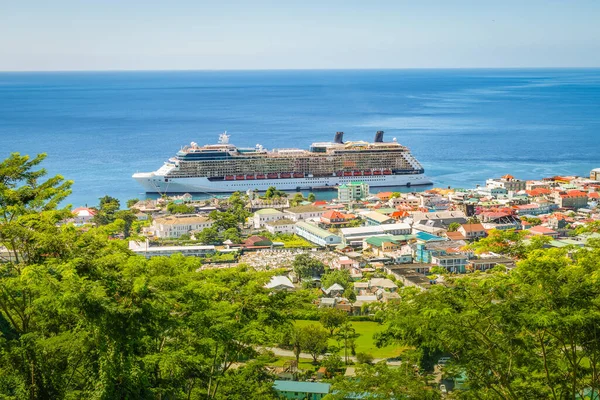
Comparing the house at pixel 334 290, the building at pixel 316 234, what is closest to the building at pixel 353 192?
the building at pixel 316 234

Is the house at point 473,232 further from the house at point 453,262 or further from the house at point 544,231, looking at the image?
the house at point 453,262

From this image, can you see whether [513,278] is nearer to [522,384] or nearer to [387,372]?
[522,384]

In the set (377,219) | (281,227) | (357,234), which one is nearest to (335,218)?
(377,219)

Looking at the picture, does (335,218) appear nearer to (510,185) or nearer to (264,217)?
(264,217)

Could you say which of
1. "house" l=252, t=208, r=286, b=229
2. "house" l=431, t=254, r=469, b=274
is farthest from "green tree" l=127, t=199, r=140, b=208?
"house" l=431, t=254, r=469, b=274

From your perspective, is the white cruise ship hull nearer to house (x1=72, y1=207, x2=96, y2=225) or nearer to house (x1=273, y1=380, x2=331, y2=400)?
house (x1=72, y1=207, x2=96, y2=225)

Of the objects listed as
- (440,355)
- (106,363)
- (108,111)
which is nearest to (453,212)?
(440,355)
